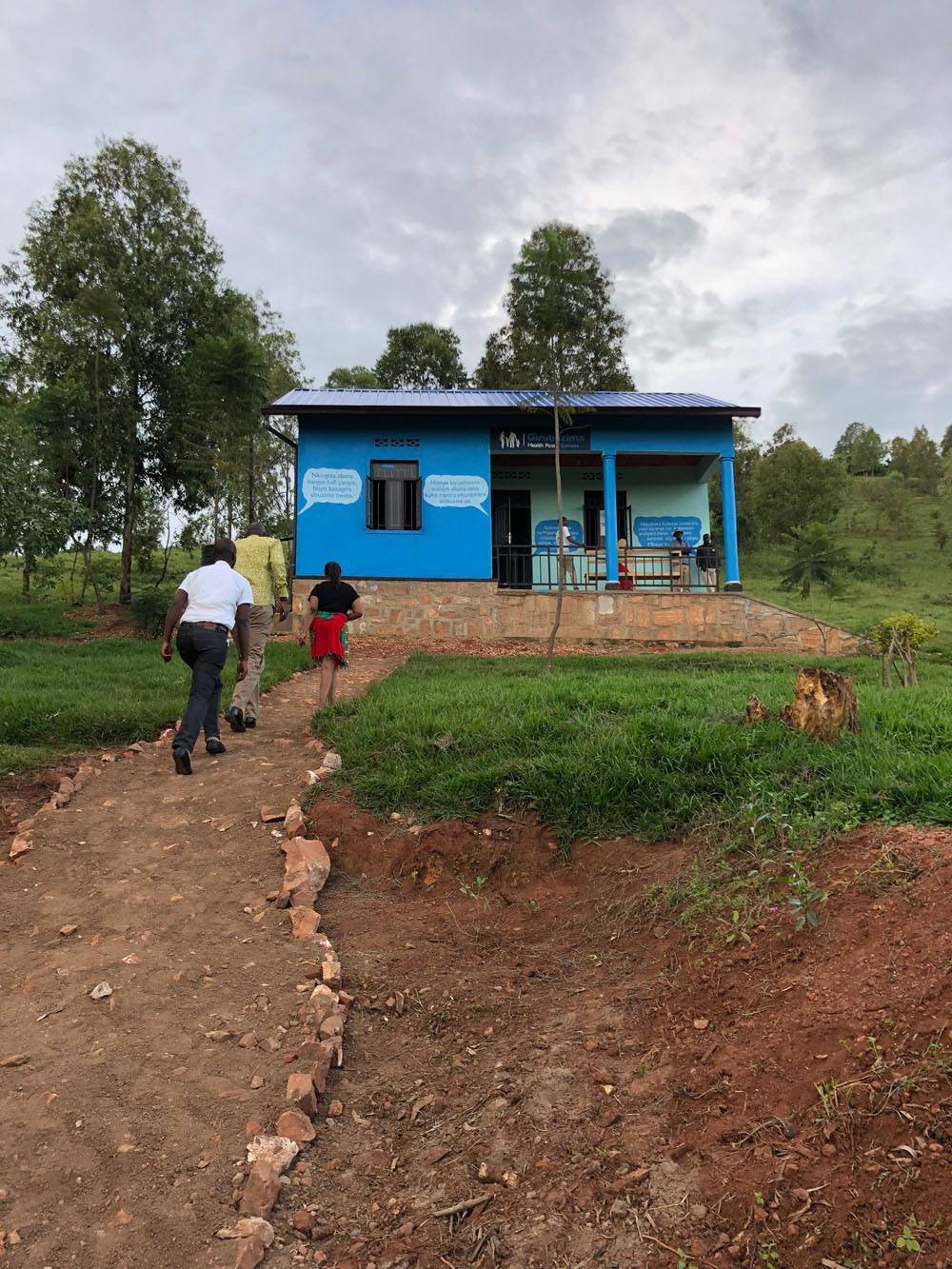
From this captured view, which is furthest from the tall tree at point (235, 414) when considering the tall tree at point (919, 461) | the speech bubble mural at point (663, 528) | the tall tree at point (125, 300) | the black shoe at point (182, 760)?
the tall tree at point (919, 461)

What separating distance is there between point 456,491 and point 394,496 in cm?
120

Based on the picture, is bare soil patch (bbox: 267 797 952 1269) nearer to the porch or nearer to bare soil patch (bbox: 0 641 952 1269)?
bare soil patch (bbox: 0 641 952 1269)

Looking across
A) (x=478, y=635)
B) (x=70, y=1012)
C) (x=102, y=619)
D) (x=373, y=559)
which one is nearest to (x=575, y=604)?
(x=478, y=635)

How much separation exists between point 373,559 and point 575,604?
154 inches

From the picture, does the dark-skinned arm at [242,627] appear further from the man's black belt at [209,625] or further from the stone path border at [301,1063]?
the stone path border at [301,1063]

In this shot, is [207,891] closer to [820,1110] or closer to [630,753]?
[630,753]

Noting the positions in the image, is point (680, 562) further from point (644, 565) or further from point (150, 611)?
point (150, 611)

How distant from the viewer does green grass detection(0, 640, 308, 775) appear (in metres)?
6.46

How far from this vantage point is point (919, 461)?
4700cm

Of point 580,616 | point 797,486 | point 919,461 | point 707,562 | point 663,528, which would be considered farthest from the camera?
point 919,461

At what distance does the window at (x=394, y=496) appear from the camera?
15.2m

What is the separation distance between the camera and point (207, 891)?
4.00 metres

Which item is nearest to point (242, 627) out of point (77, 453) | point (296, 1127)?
point (296, 1127)

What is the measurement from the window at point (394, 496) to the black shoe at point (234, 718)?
8.79 m
